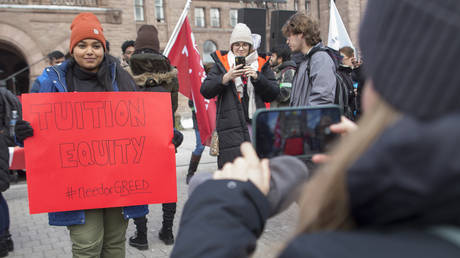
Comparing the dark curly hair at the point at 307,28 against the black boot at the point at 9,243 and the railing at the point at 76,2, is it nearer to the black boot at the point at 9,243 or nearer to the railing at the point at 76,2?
the black boot at the point at 9,243

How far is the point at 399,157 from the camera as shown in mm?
529

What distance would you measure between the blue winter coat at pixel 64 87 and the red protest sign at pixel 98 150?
2.6 inches

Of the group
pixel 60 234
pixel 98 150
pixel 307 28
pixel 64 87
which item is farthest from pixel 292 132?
pixel 60 234

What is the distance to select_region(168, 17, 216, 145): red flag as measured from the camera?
5.44m

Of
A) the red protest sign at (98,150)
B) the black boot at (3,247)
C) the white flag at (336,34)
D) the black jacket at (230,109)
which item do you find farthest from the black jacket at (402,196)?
the white flag at (336,34)

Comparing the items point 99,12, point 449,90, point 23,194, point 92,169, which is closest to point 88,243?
point 92,169

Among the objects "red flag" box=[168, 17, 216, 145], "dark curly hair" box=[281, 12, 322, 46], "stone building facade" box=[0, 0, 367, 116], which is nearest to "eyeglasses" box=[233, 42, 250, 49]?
"dark curly hair" box=[281, 12, 322, 46]

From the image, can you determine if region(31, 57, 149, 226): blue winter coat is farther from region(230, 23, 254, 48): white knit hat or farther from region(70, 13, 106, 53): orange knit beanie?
region(230, 23, 254, 48): white knit hat

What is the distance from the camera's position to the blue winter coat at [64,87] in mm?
2625

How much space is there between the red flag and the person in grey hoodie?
1.71 meters

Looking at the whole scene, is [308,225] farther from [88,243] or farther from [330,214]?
[88,243]

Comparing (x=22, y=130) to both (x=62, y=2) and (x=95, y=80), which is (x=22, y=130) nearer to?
(x=95, y=80)

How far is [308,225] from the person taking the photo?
664 millimetres

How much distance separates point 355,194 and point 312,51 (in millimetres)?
3347
